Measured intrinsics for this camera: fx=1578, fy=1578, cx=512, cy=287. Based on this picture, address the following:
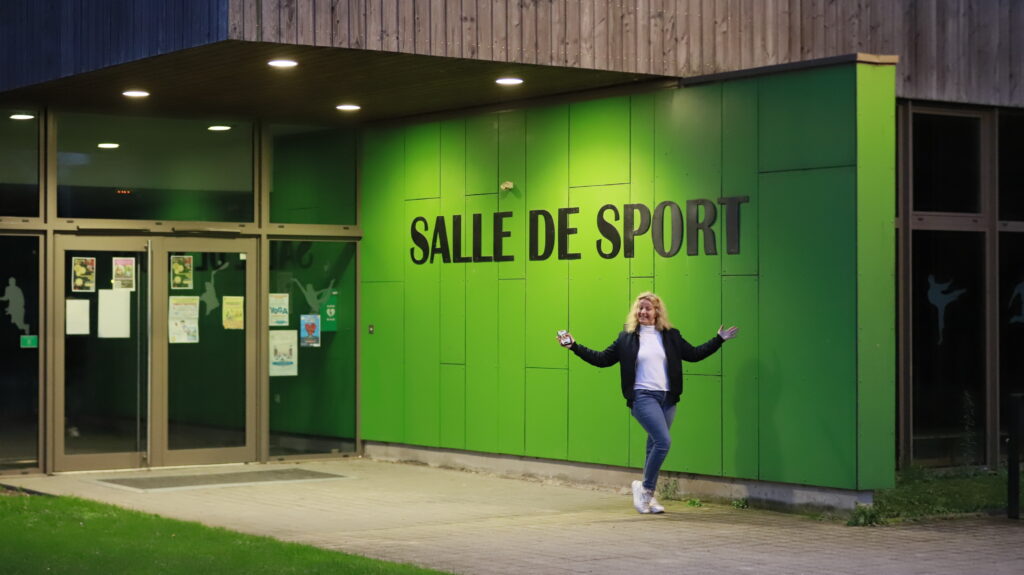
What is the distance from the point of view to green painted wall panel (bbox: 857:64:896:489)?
12250 millimetres

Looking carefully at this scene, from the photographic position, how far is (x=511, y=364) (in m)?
15.6

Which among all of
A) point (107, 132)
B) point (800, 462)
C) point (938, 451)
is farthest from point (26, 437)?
point (938, 451)

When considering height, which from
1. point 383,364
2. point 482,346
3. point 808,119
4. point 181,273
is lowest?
point 383,364

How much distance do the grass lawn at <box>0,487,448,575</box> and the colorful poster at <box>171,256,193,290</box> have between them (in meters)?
4.51

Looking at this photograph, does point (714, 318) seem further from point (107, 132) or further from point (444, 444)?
point (107, 132)

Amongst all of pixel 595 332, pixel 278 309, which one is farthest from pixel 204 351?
pixel 595 332

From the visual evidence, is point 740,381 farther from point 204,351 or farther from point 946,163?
point 204,351

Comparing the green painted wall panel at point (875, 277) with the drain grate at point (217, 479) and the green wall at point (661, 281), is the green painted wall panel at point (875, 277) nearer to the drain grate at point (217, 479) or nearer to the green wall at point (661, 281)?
the green wall at point (661, 281)

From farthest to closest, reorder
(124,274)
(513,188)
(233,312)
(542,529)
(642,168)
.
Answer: (233,312) < (124,274) < (513,188) < (642,168) < (542,529)

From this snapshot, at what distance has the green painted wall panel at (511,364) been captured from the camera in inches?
610

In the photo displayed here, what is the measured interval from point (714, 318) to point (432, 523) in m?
3.11

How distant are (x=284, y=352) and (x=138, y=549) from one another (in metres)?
7.08

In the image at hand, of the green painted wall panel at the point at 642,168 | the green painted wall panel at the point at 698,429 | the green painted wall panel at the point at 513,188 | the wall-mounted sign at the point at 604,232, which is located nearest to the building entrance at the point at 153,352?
the wall-mounted sign at the point at 604,232

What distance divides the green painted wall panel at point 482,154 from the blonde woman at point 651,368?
3.33 m
